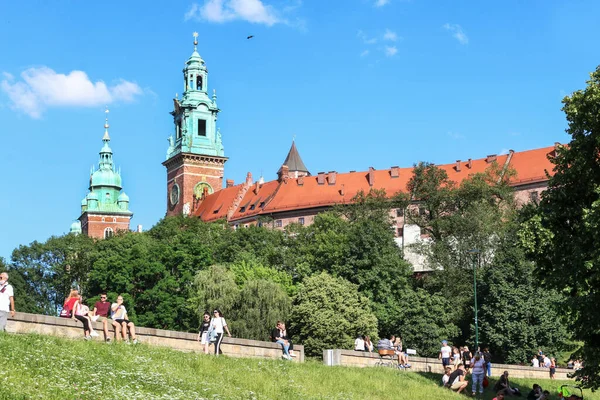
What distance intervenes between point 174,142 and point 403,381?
109329 mm

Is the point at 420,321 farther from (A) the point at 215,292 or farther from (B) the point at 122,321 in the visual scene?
(B) the point at 122,321

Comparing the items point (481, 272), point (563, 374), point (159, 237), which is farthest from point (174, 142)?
point (563, 374)

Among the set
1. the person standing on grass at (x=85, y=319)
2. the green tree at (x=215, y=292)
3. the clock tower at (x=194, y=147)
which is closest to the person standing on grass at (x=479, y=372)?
the person standing on grass at (x=85, y=319)

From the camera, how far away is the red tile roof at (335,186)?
339 feet

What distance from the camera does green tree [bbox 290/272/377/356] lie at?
60.8 m

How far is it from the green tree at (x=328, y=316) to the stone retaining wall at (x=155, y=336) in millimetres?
28220

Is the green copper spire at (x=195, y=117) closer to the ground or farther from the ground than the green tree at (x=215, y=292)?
farther from the ground

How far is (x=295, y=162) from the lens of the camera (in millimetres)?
140000

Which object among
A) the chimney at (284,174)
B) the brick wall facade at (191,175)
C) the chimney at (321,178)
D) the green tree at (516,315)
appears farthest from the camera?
the brick wall facade at (191,175)

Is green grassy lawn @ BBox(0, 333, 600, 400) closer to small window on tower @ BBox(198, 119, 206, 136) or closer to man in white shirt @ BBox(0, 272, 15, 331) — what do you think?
man in white shirt @ BBox(0, 272, 15, 331)

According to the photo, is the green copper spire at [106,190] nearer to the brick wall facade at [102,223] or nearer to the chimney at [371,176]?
the brick wall facade at [102,223]

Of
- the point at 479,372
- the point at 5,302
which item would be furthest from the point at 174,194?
the point at 5,302

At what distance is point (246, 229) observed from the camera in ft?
A: 287

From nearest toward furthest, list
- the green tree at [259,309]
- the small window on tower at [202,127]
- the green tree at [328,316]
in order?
the green tree at [328,316] → the green tree at [259,309] → the small window on tower at [202,127]
